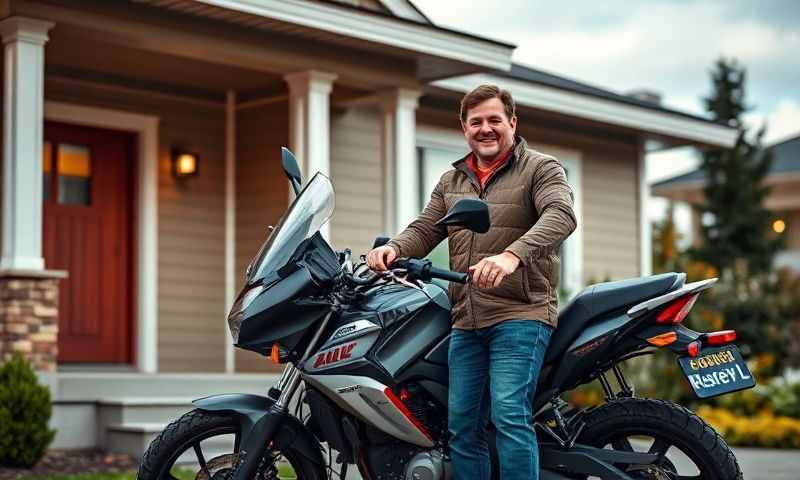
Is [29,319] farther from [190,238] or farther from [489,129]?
[489,129]

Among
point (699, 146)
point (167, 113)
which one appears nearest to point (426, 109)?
point (167, 113)

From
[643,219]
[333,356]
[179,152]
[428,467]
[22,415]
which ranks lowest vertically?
[22,415]

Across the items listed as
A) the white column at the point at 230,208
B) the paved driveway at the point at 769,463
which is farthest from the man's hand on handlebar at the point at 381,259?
the white column at the point at 230,208

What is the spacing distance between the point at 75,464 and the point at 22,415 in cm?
Result: 52

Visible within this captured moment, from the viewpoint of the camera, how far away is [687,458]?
14.7ft

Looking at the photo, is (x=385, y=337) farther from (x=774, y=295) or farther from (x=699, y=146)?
(x=774, y=295)

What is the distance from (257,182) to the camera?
450 inches

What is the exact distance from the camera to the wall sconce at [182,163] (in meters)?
11.1

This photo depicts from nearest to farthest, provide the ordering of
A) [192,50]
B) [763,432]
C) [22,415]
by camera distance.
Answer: [22,415] < [192,50] < [763,432]

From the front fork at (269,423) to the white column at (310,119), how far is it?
18.4 ft

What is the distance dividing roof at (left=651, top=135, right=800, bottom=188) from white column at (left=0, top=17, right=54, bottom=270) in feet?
76.6

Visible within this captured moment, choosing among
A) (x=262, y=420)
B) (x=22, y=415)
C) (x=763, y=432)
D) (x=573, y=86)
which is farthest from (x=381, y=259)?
(x=573, y=86)

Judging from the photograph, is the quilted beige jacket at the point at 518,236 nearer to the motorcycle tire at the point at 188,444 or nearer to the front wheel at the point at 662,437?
the front wheel at the point at 662,437

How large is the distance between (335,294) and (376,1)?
6698 millimetres
